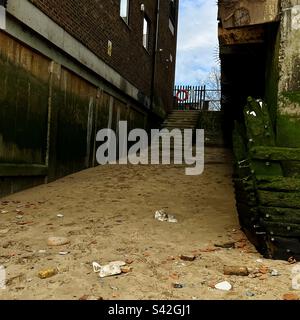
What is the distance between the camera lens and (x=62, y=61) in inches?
327

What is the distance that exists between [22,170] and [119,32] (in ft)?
21.1

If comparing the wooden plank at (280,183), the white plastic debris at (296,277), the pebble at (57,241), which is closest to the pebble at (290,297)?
the white plastic debris at (296,277)

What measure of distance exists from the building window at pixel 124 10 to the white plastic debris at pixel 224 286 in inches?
421

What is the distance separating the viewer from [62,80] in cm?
838

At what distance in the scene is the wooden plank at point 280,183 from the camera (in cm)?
346

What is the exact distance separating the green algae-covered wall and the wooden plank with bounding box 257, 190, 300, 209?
4.54 m

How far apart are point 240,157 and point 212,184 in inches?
154

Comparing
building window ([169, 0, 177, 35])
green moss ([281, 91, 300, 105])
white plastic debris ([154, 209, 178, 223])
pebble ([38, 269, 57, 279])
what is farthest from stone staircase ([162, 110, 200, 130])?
pebble ([38, 269, 57, 279])

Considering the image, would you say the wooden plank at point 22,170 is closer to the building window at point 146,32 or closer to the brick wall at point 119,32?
the brick wall at point 119,32

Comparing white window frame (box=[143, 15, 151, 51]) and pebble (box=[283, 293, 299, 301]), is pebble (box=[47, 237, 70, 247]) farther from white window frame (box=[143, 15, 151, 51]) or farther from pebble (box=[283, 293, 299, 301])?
white window frame (box=[143, 15, 151, 51])

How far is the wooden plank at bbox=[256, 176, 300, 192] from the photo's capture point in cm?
346
